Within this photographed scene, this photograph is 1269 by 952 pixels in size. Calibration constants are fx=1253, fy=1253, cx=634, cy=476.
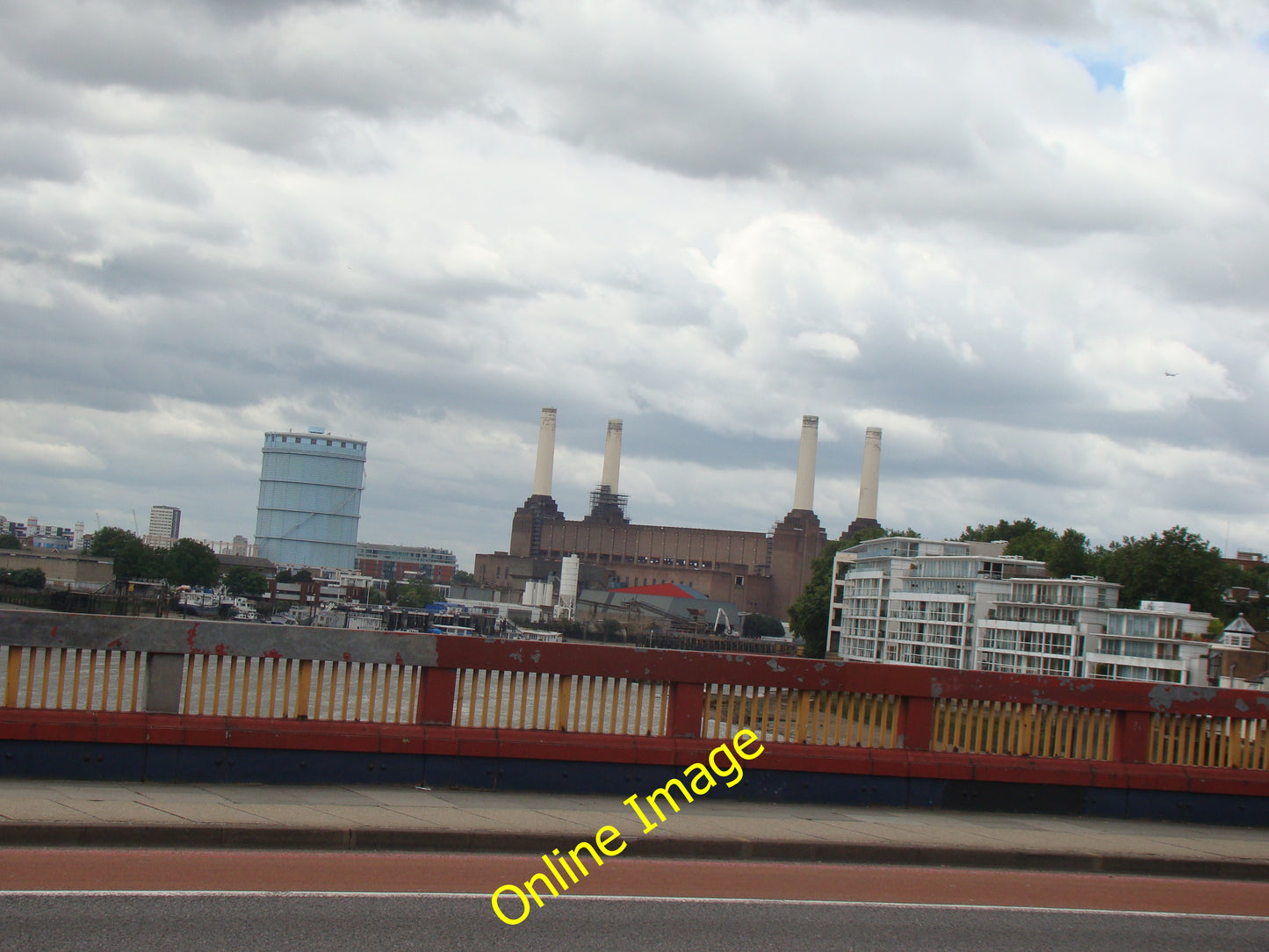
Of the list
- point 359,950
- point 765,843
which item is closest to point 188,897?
point 359,950

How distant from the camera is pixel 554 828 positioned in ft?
39.2

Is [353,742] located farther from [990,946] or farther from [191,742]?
[990,946]

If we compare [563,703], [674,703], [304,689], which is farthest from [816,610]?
[304,689]

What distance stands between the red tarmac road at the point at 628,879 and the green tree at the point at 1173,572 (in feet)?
342

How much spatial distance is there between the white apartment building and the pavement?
81.5 metres

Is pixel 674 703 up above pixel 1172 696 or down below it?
below

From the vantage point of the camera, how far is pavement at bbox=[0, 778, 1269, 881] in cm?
1086

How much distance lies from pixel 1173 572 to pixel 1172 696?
101765 millimetres

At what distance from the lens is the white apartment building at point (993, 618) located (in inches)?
3812

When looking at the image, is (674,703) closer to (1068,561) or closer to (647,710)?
(647,710)

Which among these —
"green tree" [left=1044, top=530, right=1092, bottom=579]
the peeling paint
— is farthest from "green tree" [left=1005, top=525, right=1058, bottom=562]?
the peeling paint
